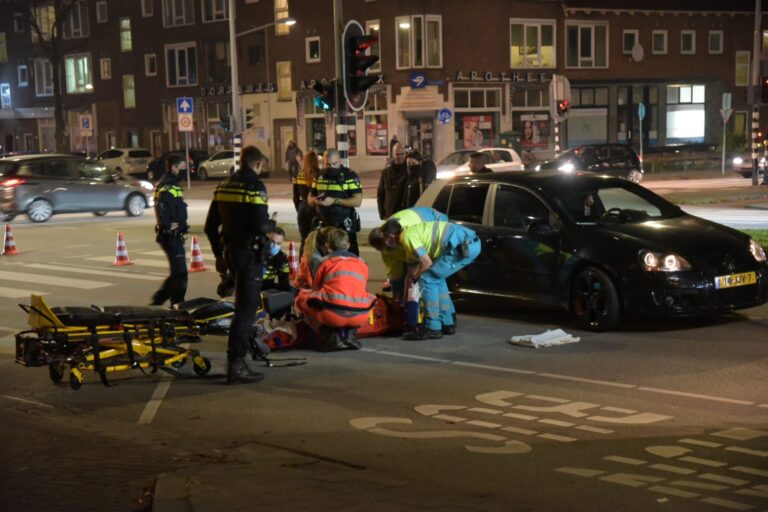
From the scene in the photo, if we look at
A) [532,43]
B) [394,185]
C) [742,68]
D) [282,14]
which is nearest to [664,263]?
[394,185]

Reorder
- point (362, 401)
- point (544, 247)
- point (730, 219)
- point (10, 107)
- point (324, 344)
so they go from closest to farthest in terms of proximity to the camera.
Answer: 1. point (362, 401)
2. point (324, 344)
3. point (544, 247)
4. point (730, 219)
5. point (10, 107)

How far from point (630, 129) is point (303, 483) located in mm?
53528

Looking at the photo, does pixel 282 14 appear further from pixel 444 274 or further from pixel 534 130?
pixel 444 274

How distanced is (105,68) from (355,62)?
179 ft

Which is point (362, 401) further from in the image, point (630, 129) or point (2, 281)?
point (630, 129)

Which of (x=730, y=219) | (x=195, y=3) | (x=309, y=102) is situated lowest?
(x=730, y=219)

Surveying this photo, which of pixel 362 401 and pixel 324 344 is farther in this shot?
pixel 324 344

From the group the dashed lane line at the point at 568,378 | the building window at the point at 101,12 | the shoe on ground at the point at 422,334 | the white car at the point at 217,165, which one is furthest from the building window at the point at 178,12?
the dashed lane line at the point at 568,378

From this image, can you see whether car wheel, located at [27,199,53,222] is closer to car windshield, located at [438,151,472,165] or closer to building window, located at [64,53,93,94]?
car windshield, located at [438,151,472,165]

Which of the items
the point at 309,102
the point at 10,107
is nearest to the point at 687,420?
the point at 309,102

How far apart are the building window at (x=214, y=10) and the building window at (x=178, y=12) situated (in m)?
0.99

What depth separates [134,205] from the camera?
94.7 feet

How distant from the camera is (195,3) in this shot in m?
60.0

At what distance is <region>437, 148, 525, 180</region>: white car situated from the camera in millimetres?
34969
